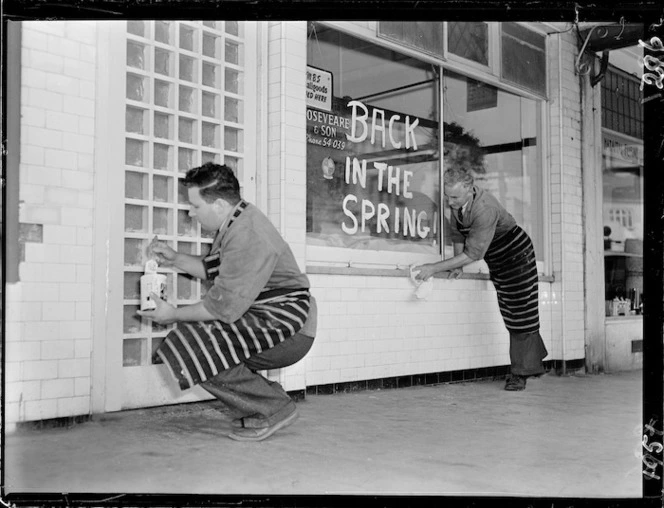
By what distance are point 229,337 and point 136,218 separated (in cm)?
105

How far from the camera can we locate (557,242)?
628cm

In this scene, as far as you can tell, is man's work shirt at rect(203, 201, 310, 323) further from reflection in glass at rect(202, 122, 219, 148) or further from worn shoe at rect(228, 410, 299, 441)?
reflection in glass at rect(202, 122, 219, 148)

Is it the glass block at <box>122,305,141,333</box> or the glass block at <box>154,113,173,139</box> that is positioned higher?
the glass block at <box>154,113,173,139</box>

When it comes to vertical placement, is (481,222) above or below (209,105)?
below

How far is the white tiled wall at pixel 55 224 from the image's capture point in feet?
10.9

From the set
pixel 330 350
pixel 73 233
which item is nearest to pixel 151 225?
pixel 73 233

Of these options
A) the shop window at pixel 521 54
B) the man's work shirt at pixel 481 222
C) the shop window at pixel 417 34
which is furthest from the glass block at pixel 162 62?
the shop window at pixel 521 54

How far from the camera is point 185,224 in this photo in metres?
4.11

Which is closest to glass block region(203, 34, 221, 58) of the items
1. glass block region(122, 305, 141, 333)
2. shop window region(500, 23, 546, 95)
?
glass block region(122, 305, 141, 333)

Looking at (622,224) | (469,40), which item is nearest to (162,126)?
(469,40)

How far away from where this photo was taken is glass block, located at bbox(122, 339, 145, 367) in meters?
3.83

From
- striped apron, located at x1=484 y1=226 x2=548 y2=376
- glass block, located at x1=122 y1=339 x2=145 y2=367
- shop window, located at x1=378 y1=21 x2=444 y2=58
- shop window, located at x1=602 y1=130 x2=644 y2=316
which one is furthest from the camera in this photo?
shop window, located at x1=602 y1=130 x2=644 y2=316

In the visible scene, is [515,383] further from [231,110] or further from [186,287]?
[231,110]

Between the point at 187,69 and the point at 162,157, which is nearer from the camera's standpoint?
the point at 162,157
